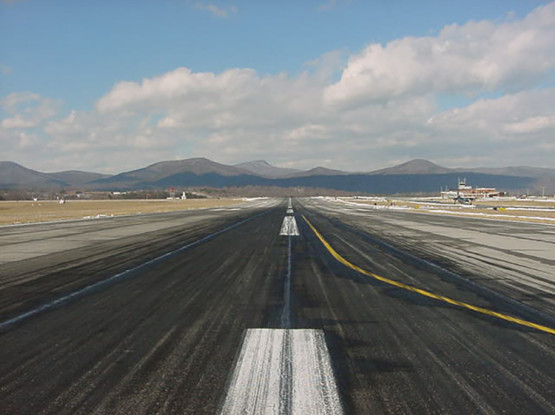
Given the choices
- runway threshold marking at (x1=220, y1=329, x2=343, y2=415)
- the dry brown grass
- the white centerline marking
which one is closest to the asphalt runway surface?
runway threshold marking at (x1=220, y1=329, x2=343, y2=415)

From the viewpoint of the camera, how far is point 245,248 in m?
14.1

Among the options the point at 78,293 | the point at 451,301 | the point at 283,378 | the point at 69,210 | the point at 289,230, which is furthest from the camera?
the point at 69,210

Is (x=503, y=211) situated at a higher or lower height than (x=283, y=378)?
lower

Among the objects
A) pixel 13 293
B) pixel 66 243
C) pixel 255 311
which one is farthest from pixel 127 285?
pixel 66 243

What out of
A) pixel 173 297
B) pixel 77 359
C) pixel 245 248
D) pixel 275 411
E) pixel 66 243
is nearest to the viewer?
pixel 275 411

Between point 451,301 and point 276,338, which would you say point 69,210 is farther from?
point 451,301

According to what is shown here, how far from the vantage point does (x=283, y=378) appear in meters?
3.87

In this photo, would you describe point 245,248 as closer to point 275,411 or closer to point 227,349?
point 227,349

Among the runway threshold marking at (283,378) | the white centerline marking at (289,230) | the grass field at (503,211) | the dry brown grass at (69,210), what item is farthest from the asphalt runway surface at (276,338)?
the dry brown grass at (69,210)

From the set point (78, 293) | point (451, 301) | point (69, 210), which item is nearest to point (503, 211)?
point (451, 301)

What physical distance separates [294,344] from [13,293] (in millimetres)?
6488

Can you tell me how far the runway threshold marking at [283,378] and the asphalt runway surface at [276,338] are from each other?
2 cm

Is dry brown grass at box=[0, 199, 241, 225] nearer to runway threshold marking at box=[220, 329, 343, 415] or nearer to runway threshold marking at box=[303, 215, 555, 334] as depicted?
runway threshold marking at box=[303, 215, 555, 334]

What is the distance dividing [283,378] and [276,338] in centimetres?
113
